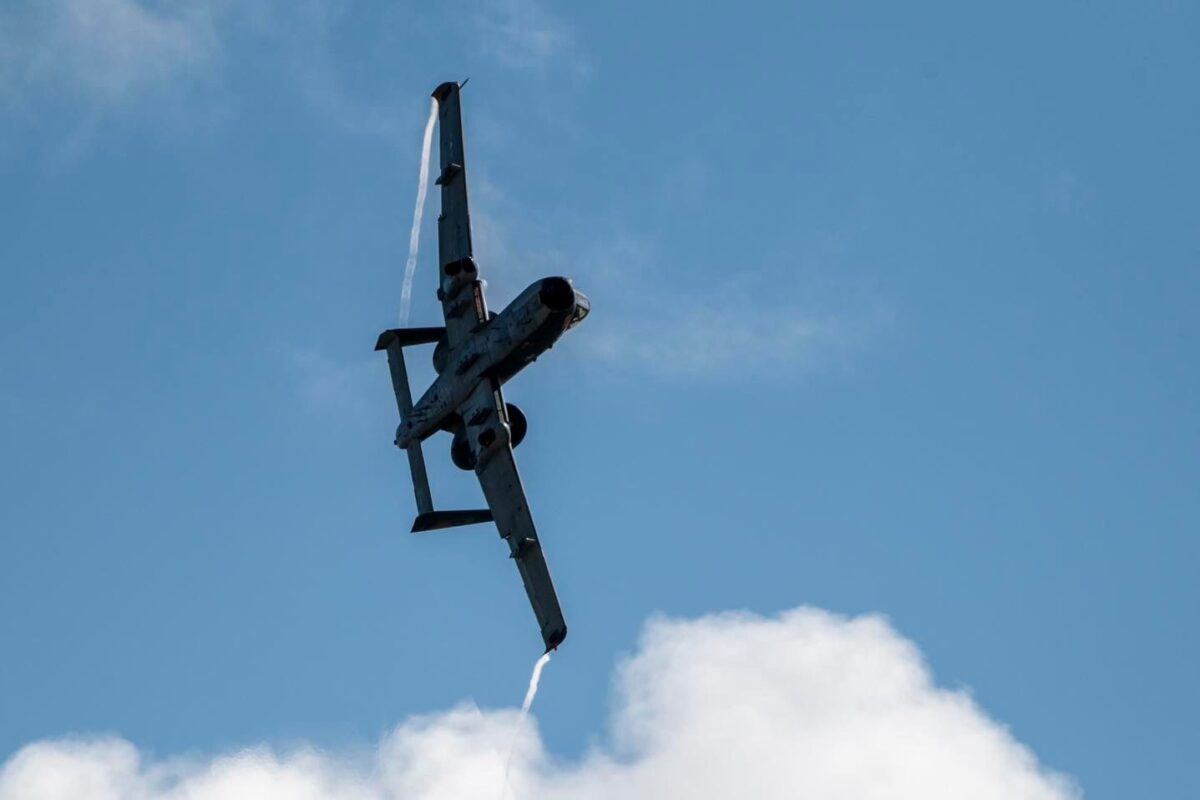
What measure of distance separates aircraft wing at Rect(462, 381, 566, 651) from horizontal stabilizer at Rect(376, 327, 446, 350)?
330cm

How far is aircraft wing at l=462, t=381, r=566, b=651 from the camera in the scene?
63.3m

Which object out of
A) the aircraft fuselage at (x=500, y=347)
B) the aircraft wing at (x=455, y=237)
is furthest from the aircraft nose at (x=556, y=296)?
the aircraft wing at (x=455, y=237)

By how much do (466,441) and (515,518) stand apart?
3.89 m

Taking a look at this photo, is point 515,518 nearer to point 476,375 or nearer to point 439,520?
point 439,520

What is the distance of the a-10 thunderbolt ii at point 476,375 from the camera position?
62.8m

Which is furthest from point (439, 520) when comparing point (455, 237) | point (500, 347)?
point (455, 237)

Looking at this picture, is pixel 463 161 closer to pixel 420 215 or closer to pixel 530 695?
pixel 420 215

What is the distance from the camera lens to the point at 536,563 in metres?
63.9

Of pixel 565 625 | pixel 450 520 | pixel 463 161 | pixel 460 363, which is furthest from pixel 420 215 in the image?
pixel 565 625

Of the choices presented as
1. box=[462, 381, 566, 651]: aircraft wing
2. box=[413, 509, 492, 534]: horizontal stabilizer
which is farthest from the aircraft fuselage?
box=[413, 509, 492, 534]: horizontal stabilizer

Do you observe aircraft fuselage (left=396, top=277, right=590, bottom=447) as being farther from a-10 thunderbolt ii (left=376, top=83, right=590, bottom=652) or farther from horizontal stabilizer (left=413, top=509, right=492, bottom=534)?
horizontal stabilizer (left=413, top=509, right=492, bottom=534)

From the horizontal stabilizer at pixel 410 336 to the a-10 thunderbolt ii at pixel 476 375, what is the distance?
0.03 meters

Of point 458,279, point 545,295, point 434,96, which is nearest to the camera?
point 545,295

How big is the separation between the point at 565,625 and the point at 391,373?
12019 mm
